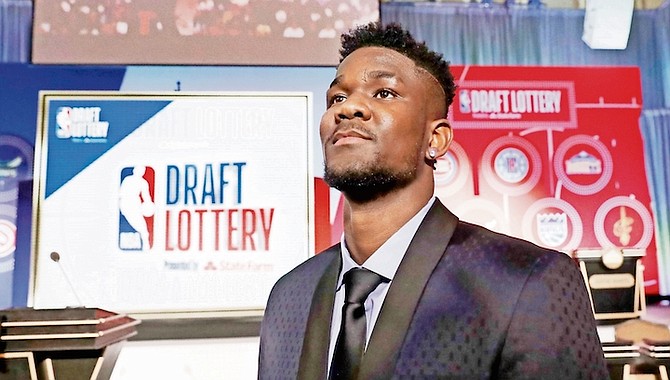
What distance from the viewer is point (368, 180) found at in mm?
1138

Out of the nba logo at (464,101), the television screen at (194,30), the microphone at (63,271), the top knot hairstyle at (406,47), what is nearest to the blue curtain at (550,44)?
the nba logo at (464,101)

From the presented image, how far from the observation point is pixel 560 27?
2.38 metres

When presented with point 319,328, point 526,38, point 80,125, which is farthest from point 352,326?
point 526,38

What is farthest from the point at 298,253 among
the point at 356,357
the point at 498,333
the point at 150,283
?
the point at 498,333

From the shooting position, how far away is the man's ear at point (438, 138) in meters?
1.24

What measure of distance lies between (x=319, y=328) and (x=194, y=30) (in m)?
1.51

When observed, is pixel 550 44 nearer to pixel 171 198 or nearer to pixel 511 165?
pixel 511 165

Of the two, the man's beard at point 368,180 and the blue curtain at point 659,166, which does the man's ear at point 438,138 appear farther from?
the blue curtain at point 659,166

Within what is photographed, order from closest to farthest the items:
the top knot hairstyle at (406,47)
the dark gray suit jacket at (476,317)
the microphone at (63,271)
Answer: the dark gray suit jacket at (476,317) → the top knot hairstyle at (406,47) → the microphone at (63,271)

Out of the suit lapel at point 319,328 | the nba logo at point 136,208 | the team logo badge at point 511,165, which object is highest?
the team logo badge at point 511,165

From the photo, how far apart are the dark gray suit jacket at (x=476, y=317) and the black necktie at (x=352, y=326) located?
37 millimetres

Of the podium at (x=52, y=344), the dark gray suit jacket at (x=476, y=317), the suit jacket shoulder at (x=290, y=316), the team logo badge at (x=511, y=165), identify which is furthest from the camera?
the team logo badge at (x=511, y=165)

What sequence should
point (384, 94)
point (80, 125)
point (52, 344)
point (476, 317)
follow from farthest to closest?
point (80, 125)
point (52, 344)
point (384, 94)
point (476, 317)

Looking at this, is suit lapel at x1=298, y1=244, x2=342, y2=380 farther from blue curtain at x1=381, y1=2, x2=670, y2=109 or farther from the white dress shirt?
blue curtain at x1=381, y1=2, x2=670, y2=109
